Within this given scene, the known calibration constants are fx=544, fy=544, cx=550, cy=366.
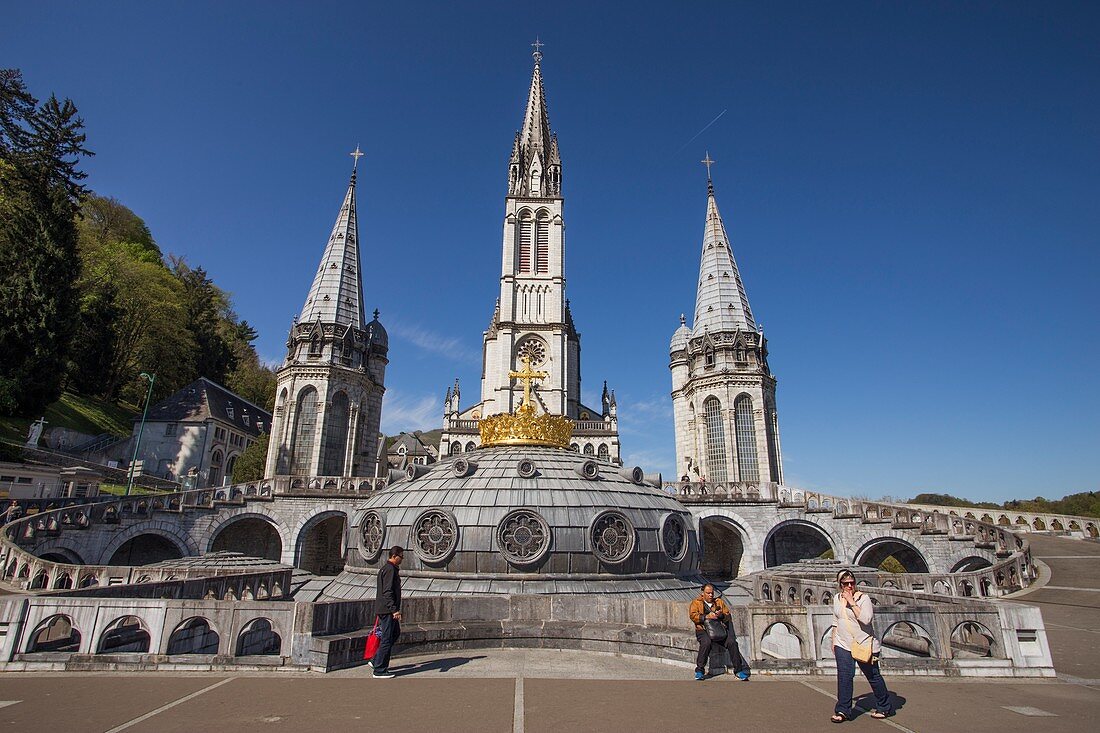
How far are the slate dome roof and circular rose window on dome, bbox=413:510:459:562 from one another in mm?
20

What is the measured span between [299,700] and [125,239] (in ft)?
275

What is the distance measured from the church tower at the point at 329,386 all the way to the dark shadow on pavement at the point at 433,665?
29648mm

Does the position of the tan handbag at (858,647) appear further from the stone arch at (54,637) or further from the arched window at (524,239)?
the arched window at (524,239)

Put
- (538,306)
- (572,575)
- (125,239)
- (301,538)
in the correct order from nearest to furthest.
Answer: (572,575)
(301,538)
(538,306)
(125,239)

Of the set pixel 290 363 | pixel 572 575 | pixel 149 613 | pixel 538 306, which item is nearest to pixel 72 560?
pixel 290 363

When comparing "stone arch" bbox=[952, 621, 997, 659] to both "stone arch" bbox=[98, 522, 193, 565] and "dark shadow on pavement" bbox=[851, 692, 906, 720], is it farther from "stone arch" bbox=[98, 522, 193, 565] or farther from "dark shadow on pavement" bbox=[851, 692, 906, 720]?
"stone arch" bbox=[98, 522, 193, 565]

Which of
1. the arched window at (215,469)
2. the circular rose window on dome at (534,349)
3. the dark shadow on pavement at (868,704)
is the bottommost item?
the dark shadow on pavement at (868,704)

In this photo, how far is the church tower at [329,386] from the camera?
Result: 3488cm

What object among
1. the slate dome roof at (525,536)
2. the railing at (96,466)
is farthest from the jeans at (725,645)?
the railing at (96,466)

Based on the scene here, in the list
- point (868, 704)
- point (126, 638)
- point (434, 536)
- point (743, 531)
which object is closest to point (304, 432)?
point (126, 638)

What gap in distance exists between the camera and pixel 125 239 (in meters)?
68.9

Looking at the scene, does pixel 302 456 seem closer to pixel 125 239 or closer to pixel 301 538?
pixel 301 538

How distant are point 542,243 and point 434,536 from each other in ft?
148

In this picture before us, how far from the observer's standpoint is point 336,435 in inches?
1423
